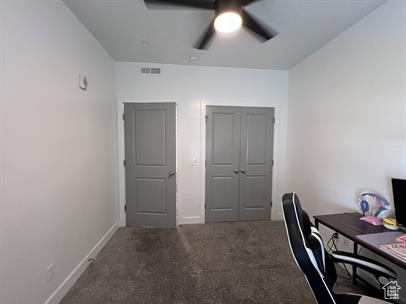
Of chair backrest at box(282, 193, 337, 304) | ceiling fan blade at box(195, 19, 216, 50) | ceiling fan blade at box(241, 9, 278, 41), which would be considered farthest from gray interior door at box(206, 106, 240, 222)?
chair backrest at box(282, 193, 337, 304)

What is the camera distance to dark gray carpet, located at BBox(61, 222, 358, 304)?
6.21ft

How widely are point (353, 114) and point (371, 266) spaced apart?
5.21 feet

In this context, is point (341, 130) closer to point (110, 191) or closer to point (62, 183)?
point (62, 183)

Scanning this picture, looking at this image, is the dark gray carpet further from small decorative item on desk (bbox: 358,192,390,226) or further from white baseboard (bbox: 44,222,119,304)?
small decorative item on desk (bbox: 358,192,390,226)

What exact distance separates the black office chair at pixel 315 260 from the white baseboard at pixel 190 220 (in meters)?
2.35

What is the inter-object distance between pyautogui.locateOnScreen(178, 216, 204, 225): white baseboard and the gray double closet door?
0.14 m

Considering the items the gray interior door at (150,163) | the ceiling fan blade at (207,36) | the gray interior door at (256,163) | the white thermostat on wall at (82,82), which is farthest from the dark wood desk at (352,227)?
the white thermostat on wall at (82,82)

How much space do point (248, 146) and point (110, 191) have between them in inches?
93.6

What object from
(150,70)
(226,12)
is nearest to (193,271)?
(226,12)

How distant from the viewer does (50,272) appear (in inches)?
67.8

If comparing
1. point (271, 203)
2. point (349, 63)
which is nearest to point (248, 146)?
point (271, 203)

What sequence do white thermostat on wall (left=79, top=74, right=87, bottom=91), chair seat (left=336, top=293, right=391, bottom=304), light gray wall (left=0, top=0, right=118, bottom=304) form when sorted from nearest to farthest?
1. chair seat (left=336, top=293, right=391, bottom=304)
2. light gray wall (left=0, top=0, right=118, bottom=304)
3. white thermostat on wall (left=79, top=74, right=87, bottom=91)

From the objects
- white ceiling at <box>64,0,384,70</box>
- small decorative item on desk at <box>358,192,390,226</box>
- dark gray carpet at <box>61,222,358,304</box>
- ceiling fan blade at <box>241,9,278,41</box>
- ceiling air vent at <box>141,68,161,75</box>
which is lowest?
dark gray carpet at <box>61,222,358,304</box>

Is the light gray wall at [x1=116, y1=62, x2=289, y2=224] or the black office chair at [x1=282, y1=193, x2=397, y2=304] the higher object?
the light gray wall at [x1=116, y1=62, x2=289, y2=224]
